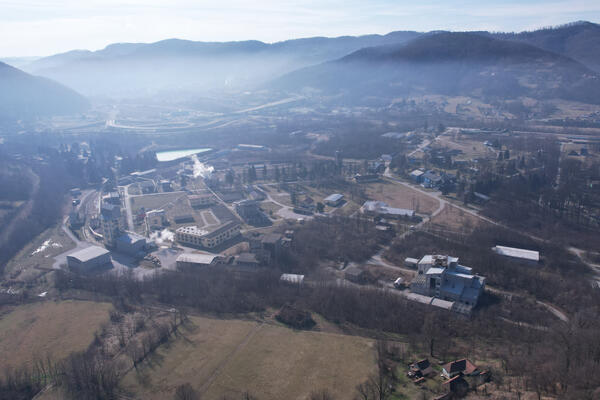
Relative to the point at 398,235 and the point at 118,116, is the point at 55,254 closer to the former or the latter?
the point at 398,235

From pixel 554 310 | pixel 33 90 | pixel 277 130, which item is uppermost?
pixel 33 90

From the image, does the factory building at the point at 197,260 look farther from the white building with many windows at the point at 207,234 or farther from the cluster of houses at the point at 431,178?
the cluster of houses at the point at 431,178

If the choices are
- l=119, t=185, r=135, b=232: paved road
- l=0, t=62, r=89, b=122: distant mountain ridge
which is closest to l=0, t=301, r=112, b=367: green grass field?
l=119, t=185, r=135, b=232: paved road

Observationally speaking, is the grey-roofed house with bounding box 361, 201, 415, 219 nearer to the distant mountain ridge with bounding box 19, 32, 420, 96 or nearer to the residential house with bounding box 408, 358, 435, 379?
the residential house with bounding box 408, 358, 435, 379

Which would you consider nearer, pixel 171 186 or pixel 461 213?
pixel 461 213

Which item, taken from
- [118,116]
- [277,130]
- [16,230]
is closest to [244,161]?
[277,130]

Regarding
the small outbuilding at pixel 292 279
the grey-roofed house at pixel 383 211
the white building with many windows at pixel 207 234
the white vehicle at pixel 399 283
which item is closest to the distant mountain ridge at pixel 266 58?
the grey-roofed house at pixel 383 211
